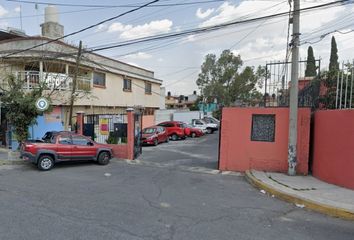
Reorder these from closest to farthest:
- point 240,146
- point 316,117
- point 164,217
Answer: point 164,217
point 316,117
point 240,146

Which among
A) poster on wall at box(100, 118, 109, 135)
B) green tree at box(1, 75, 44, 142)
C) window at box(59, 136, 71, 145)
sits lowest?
window at box(59, 136, 71, 145)

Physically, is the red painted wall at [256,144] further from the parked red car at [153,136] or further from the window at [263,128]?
the parked red car at [153,136]

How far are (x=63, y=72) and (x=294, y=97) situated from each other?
1720cm

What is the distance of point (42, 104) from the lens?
1458 cm

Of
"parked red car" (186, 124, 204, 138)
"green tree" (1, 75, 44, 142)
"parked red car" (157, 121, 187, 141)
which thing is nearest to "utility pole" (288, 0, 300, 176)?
"green tree" (1, 75, 44, 142)

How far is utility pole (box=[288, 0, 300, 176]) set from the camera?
1045 centimetres

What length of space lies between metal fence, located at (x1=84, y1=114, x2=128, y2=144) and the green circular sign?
3139 millimetres

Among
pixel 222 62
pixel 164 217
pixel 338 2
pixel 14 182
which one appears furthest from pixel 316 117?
pixel 222 62

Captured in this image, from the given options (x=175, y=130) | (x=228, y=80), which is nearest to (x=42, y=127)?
(x=175, y=130)

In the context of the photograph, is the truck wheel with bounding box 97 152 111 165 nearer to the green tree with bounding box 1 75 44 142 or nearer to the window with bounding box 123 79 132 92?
the green tree with bounding box 1 75 44 142

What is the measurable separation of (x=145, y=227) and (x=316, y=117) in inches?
290

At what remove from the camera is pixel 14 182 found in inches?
381

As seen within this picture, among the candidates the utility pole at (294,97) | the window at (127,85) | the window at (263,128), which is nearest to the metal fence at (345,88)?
the utility pole at (294,97)

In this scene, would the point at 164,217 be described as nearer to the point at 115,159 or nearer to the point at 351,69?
the point at 351,69
